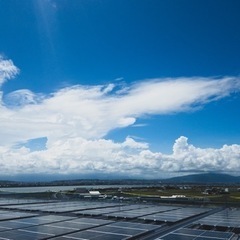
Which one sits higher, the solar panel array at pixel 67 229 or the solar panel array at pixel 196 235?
the solar panel array at pixel 67 229

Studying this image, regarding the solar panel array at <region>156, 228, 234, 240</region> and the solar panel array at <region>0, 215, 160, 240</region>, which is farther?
the solar panel array at <region>156, 228, 234, 240</region>

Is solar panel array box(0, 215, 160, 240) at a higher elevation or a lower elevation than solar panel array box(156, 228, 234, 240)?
higher

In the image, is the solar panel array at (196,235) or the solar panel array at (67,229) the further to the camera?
the solar panel array at (196,235)

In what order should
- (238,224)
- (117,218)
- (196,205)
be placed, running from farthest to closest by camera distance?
(196,205) < (117,218) < (238,224)

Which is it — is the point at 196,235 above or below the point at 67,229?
below

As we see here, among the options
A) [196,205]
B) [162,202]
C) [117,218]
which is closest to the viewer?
[117,218]

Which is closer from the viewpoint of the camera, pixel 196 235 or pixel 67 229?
pixel 196 235

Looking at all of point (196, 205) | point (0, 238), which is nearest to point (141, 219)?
point (0, 238)

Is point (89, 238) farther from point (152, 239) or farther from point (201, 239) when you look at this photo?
point (201, 239)
